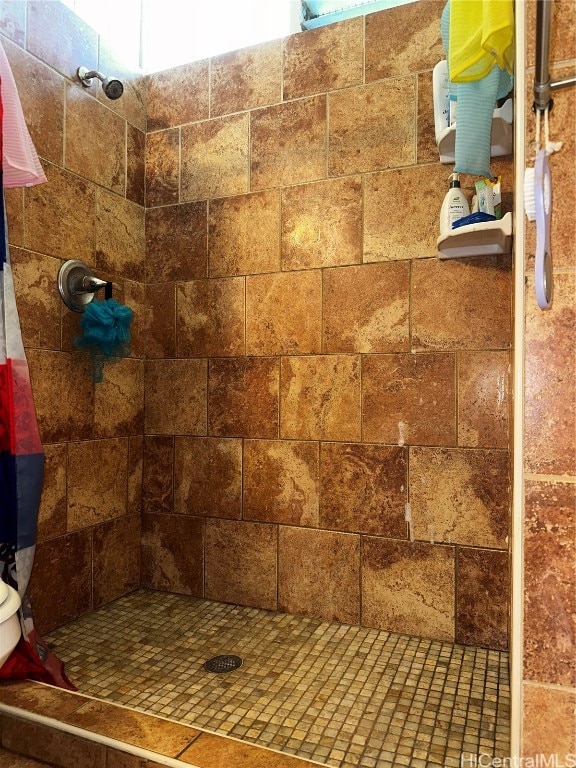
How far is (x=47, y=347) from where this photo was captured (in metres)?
2.06

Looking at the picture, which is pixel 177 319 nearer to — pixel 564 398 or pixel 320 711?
pixel 320 711

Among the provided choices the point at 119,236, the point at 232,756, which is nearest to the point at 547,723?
the point at 232,756

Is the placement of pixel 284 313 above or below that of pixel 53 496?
above

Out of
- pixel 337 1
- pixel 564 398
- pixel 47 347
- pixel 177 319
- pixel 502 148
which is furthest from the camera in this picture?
pixel 177 319

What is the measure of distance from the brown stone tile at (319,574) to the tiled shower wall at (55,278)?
0.79 meters

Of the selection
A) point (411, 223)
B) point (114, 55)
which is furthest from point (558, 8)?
point (114, 55)

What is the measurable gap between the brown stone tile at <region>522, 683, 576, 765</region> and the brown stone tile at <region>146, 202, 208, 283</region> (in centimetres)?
202

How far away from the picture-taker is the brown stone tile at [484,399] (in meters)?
1.94

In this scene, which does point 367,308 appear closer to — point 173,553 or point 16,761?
point 173,553

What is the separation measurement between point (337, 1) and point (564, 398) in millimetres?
2224

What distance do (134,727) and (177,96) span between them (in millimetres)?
2569

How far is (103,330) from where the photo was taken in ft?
6.81

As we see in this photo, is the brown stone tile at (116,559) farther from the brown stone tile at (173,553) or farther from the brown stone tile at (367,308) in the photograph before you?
the brown stone tile at (367,308)

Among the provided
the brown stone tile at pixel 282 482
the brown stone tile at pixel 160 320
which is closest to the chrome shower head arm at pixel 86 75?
the brown stone tile at pixel 160 320
